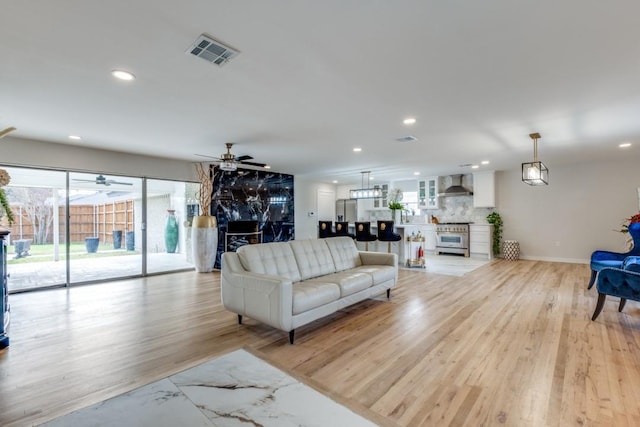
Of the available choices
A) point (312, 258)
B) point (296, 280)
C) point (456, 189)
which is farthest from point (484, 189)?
point (296, 280)

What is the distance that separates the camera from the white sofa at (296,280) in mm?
2910

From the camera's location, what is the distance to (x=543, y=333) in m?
3.14

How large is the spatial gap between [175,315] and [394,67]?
12.4 ft

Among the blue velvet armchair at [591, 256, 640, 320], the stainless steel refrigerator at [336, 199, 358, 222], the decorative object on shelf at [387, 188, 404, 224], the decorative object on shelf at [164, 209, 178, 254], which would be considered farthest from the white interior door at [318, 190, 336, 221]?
the blue velvet armchair at [591, 256, 640, 320]

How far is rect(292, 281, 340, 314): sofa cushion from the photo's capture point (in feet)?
9.68

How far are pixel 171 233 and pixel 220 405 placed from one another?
228 inches

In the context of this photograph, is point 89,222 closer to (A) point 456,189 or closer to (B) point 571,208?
(A) point 456,189

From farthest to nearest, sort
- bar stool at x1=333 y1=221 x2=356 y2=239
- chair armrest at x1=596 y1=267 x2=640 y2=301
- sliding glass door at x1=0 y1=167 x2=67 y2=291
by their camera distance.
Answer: bar stool at x1=333 y1=221 x2=356 y2=239 → sliding glass door at x1=0 y1=167 x2=67 y2=291 → chair armrest at x1=596 y1=267 x2=640 y2=301

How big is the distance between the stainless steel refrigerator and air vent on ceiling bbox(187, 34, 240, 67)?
9509 millimetres

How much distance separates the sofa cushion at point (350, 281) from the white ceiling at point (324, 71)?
6.79 feet

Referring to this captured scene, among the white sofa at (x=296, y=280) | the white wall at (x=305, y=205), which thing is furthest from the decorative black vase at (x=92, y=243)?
the white wall at (x=305, y=205)

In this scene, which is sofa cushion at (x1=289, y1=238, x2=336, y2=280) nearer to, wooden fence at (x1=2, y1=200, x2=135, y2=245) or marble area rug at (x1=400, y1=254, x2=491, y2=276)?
marble area rug at (x1=400, y1=254, x2=491, y2=276)

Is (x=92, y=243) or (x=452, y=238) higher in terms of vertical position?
(x=92, y=243)

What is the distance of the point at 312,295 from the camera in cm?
309
